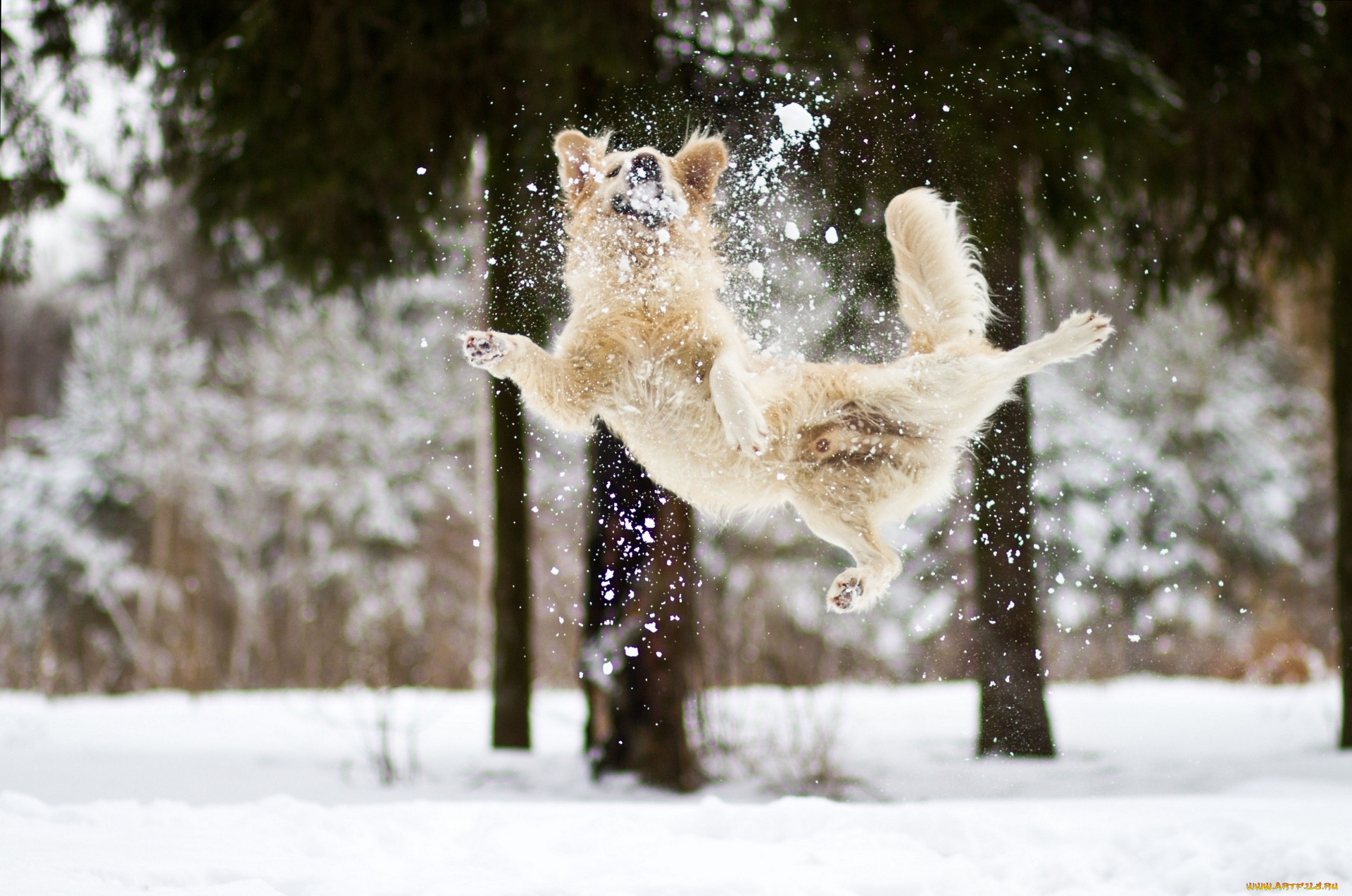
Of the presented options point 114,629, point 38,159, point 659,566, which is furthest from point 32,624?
point 659,566

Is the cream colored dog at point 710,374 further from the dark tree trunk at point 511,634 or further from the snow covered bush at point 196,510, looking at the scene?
the snow covered bush at point 196,510

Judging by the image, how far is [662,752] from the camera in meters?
6.66

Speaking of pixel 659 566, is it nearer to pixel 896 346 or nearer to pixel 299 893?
pixel 896 346

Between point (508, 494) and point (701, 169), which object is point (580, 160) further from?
point (508, 494)

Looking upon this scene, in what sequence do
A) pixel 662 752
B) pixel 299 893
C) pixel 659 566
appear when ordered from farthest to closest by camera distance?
pixel 662 752, pixel 299 893, pixel 659 566

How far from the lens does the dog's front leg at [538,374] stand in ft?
6.31

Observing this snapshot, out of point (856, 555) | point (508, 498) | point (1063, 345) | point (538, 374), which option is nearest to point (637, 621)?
point (508, 498)

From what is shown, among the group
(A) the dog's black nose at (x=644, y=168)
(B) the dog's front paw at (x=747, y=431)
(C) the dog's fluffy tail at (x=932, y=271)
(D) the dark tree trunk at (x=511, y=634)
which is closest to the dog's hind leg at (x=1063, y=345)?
(C) the dog's fluffy tail at (x=932, y=271)

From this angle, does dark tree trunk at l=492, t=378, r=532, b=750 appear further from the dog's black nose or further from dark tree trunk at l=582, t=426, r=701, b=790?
the dog's black nose

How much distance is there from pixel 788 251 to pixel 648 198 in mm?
299

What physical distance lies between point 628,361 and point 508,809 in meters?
3.98

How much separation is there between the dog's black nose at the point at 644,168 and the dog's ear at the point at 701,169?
0.04 meters

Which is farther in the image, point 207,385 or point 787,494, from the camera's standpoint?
point 207,385

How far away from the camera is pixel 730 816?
4879 mm
